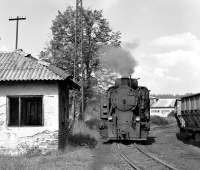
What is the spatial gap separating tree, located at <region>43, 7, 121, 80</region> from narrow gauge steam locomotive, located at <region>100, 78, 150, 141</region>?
18.8 m

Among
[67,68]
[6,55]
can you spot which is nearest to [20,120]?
[6,55]

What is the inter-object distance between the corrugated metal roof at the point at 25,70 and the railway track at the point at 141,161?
12.9 feet

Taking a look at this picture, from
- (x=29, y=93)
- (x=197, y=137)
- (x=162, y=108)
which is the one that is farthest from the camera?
(x=162, y=108)

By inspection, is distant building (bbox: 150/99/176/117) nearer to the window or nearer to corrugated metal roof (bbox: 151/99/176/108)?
corrugated metal roof (bbox: 151/99/176/108)

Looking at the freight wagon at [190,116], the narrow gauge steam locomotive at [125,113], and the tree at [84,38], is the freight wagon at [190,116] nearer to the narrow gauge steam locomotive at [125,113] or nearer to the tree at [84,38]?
the narrow gauge steam locomotive at [125,113]

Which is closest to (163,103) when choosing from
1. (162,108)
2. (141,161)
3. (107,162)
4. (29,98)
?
(162,108)

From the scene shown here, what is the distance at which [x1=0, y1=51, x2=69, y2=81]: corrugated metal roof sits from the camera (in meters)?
14.8

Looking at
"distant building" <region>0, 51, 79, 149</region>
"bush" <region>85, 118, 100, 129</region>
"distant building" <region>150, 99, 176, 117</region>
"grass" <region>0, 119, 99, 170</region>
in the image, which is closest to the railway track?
"grass" <region>0, 119, 99, 170</region>

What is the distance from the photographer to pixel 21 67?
51.9 ft

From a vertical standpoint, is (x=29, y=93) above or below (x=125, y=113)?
above

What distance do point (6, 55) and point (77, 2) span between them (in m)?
13.9

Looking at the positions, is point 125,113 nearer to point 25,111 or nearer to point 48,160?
point 25,111

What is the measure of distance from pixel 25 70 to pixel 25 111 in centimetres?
159

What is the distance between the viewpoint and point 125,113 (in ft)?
66.1
